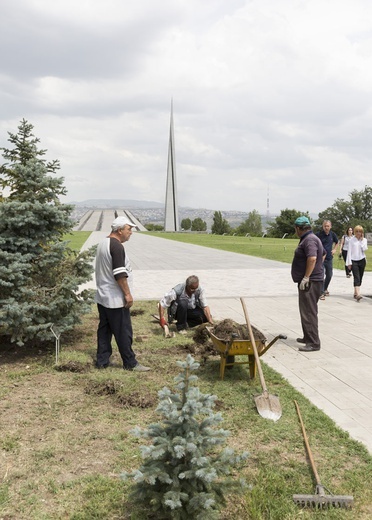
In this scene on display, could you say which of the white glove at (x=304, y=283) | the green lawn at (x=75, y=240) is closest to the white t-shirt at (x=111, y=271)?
the white glove at (x=304, y=283)

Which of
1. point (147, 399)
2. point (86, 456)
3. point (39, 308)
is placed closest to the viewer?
point (86, 456)

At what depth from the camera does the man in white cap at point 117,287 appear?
5.48 meters

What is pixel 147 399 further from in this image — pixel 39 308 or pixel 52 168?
pixel 52 168

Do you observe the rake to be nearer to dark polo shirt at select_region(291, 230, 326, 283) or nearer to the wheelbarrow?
the wheelbarrow

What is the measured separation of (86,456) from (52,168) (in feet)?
13.3

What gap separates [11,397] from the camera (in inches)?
193

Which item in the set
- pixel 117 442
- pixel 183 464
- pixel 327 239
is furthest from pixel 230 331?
pixel 327 239

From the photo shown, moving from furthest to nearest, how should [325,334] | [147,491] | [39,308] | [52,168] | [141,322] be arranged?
[141,322] → [325,334] → [52,168] → [39,308] → [147,491]

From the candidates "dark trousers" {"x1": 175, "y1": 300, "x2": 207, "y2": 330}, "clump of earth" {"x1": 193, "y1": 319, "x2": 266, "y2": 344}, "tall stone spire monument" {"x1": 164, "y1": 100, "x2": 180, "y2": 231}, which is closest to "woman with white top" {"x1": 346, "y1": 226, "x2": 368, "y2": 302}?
"dark trousers" {"x1": 175, "y1": 300, "x2": 207, "y2": 330}

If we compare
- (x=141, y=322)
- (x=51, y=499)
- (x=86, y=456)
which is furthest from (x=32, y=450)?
(x=141, y=322)

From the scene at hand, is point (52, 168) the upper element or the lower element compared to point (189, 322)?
upper

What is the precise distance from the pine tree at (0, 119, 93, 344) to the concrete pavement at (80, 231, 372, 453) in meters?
2.78

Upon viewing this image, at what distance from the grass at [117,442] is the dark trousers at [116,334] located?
0.55 feet

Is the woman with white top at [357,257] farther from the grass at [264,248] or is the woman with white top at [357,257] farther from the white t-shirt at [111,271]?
the grass at [264,248]
